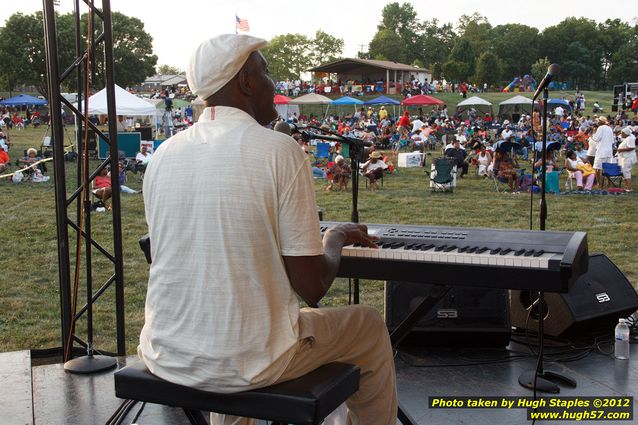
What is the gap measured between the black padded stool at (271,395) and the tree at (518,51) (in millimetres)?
91681

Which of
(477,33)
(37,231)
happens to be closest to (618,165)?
(37,231)

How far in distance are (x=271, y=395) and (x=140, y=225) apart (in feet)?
31.8

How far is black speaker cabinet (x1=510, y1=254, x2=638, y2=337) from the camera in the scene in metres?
4.50

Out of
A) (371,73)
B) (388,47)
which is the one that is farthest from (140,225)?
(388,47)

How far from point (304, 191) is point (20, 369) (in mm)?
2866

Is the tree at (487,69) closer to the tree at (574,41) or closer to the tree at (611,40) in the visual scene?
the tree at (574,41)

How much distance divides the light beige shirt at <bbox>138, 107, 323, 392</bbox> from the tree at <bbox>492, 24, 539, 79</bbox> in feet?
301

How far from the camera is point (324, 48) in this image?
96500 millimetres

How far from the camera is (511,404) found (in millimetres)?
3748

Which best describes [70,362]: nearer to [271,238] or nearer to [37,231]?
[271,238]

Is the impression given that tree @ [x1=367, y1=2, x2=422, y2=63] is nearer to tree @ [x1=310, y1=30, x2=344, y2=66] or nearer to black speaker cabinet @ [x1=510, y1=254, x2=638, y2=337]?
tree @ [x1=310, y1=30, x2=344, y2=66]

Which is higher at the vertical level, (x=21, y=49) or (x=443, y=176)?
(x=21, y=49)

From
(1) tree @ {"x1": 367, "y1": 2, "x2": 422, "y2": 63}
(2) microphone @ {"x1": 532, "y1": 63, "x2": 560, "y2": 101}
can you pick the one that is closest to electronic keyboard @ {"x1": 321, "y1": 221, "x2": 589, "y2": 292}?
(2) microphone @ {"x1": 532, "y1": 63, "x2": 560, "y2": 101}

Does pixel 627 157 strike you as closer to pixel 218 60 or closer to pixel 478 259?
pixel 478 259
